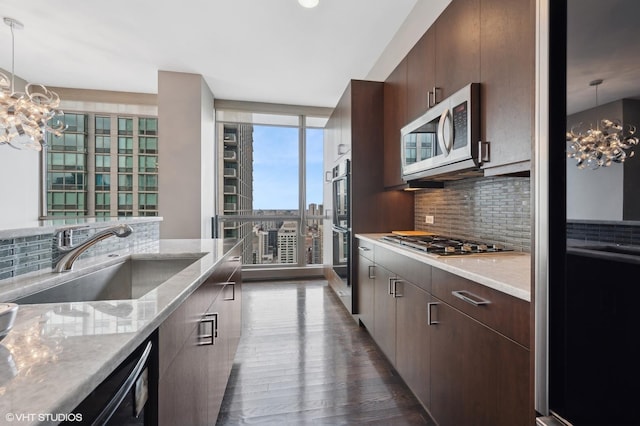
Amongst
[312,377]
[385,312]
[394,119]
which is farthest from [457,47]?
[312,377]

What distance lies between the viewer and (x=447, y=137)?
1677 millimetres

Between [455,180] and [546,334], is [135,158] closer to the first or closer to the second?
[455,180]

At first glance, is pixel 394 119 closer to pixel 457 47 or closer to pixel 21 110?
pixel 457 47

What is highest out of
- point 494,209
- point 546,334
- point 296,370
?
point 494,209

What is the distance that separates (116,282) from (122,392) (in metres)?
1.10

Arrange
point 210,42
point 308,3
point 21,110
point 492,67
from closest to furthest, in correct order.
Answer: point 492,67
point 308,3
point 21,110
point 210,42

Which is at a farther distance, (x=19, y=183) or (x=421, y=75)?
(x=19, y=183)

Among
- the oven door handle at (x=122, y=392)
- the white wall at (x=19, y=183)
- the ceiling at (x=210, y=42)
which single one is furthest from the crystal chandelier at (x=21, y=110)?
the oven door handle at (x=122, y=392)

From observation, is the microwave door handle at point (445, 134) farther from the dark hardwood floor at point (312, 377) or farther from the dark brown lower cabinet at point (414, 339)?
the dark hardwood floor at point (312, 377)

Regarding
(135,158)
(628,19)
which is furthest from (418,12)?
(135,158)

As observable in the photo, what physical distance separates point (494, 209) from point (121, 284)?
87.5 inches

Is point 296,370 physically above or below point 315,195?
below

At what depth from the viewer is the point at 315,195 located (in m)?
4.83

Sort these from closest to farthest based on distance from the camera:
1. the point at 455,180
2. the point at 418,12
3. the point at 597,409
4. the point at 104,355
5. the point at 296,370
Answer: the point at 104,355 → the point at 597,409 → the point at 296,370 → the point at 455,180 → the point at 418,12
